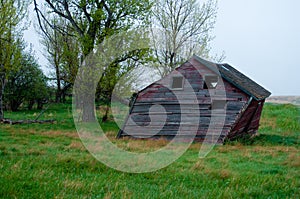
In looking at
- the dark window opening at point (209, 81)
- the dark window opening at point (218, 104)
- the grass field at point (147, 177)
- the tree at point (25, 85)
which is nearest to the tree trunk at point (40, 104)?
the tree at point (25, 85)

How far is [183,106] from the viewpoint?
16859mm

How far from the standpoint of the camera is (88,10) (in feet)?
72.3

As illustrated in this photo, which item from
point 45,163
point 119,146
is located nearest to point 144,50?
point 119,146

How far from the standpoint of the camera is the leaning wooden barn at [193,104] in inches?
625

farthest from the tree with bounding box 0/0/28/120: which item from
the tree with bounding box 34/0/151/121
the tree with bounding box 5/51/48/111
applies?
the tree with bounding box 5/51/48/111

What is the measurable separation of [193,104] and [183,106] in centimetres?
58

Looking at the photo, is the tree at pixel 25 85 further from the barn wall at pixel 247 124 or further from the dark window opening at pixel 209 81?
the barn wall at pixel 247 124

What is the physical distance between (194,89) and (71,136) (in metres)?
6.88

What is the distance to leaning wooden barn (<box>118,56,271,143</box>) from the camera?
1588 centimetres

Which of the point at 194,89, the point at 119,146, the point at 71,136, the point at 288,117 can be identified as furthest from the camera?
the point at 288,117

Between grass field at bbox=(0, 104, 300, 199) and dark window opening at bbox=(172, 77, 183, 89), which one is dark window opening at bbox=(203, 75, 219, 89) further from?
grass field at bbox=(0, 104, 300, 199)

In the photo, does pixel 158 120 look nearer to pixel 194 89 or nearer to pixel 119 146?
pixel 194 89

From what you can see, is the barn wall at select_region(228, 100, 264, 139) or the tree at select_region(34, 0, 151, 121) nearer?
the barn wall at select_region(228, 100, 264, 139)

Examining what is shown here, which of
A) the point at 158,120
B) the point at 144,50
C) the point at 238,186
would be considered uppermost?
the point at 144,50
